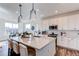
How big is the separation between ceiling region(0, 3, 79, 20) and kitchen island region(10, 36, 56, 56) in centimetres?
45

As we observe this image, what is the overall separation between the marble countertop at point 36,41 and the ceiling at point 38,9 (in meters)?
0.43

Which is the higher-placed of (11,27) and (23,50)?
(11,27)

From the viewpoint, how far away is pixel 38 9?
2.18m

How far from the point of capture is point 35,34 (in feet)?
7.23

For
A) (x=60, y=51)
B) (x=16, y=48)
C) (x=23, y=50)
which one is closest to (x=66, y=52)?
(x=60, y=51)

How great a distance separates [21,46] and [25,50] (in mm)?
116

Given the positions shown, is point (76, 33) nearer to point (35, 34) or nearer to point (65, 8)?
point (65, 8)

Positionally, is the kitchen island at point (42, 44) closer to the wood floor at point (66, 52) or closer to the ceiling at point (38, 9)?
the wood floor at point (66, 52)

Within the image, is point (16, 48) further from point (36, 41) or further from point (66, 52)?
point (66, 52)

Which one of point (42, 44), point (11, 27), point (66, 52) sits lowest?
point (66, 52)

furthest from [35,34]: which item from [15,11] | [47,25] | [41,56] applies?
[15,11]

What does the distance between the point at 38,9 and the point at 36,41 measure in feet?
2.13

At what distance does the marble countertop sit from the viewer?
7.05 feet

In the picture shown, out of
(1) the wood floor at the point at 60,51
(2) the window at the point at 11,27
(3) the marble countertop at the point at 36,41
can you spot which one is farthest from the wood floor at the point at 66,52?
(2) the window at the point at 11,27
